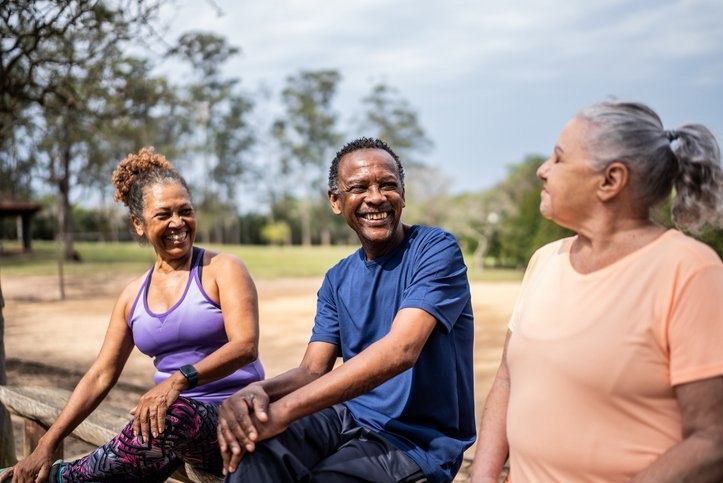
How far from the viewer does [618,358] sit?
59.5 inches

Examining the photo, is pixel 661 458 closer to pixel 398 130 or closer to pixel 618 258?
pixel 618 258

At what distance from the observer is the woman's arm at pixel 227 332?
7.52 ft

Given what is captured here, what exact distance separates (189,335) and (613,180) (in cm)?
176

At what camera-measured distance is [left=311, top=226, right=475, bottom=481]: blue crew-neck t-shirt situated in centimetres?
218

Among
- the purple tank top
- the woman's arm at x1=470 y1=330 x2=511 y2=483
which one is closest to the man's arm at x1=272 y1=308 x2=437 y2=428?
the woman's arm at x1=470 y1=330 x2=511 y2=483

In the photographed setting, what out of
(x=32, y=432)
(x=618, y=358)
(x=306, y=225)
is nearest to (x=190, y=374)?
(x=618, y=358)

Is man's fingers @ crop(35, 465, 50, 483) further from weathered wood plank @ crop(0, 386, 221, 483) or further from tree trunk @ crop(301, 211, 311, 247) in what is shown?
tree trunk @ crop(301, 211, 311, 247)

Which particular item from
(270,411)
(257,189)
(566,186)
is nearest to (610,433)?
(566,186)

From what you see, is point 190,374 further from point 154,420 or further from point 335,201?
point 335,201

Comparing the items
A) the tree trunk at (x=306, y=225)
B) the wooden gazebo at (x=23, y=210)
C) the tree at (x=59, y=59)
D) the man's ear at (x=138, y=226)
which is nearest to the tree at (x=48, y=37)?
the tree at (x=59, y=59)

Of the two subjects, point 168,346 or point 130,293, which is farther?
point 130,293

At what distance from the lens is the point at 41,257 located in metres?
30.2

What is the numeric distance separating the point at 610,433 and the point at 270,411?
2.91 feet

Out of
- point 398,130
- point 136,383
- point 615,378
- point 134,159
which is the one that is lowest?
point 136,383
